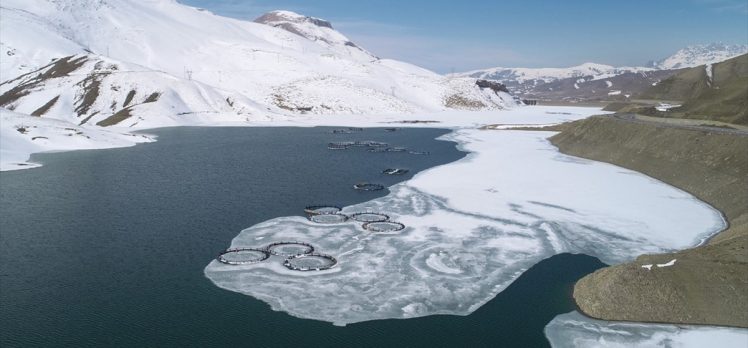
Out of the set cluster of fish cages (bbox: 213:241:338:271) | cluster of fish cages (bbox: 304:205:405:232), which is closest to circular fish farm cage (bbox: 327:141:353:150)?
cluster of fish cages (bbox: 304:205:405:232)

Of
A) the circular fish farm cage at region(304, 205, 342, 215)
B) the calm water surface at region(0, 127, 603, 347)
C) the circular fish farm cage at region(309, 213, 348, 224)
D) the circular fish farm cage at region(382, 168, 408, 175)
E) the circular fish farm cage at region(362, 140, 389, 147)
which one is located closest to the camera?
the calm water surface at region(0, 127, 603, 347)

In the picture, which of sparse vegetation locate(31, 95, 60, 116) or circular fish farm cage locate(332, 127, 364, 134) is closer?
sparse vegetation locate(31, 95, 60, 116)

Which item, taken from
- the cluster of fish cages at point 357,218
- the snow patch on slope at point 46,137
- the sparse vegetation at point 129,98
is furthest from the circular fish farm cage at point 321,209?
the sparse vegetation at point 129,98

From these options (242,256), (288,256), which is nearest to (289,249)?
(288,256)

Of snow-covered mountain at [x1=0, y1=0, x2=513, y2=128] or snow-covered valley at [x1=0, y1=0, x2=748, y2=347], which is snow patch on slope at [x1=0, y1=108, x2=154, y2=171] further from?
snow-covered mountain at [x1=0, y1=0, x2=513, y2=128]

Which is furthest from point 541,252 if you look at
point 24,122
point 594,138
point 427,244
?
point 24,122

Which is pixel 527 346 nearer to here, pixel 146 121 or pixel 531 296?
pixel 531 296

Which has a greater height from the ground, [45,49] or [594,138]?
[45,49]
